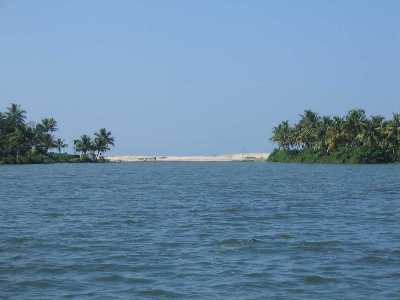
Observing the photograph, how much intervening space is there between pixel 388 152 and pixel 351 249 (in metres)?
124

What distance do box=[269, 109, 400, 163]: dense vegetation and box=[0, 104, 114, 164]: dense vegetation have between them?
204 ft

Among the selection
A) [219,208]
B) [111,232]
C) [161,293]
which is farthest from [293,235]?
[219,208]

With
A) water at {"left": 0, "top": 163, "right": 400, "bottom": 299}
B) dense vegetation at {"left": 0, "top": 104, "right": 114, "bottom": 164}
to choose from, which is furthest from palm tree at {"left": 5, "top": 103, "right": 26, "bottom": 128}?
water at {"left": 0, "top": 163, "right": 400, "bottom": 299}

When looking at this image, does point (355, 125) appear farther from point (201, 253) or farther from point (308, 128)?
point (201, 253)

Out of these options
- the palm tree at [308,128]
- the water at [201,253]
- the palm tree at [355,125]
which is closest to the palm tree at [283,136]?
the palm tree at [308,128]

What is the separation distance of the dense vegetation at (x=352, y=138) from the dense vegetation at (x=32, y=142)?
2450 inches

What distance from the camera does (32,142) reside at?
6708 inches

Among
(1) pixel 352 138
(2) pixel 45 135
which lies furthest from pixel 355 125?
(2) pixel 45 135

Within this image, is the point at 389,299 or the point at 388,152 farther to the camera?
the point at 388,152

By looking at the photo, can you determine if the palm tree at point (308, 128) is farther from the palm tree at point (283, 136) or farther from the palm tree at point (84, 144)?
the palm tree at point (84, 144)

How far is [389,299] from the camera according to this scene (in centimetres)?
1467

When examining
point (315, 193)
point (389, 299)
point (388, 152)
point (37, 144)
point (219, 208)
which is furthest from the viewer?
point (37, 144)

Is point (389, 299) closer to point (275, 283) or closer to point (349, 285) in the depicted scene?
point (349, 285)

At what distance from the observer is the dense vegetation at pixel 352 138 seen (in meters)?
138
